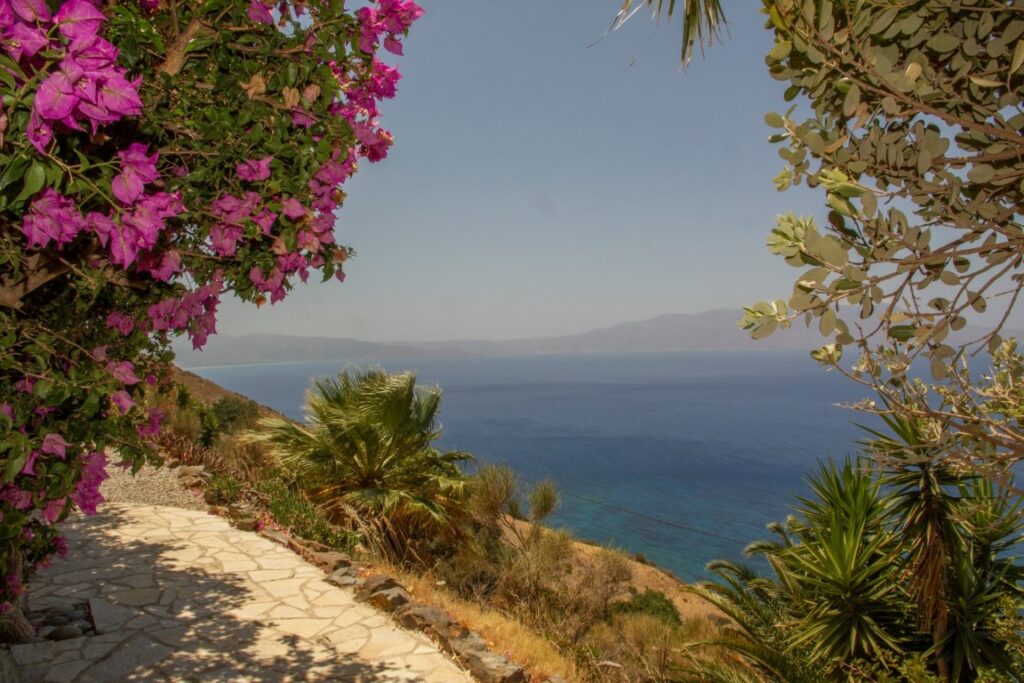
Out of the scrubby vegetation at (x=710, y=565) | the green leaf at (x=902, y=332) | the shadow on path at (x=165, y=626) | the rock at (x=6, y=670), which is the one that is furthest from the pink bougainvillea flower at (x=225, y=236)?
the shadow on path at (x=165, y=626)

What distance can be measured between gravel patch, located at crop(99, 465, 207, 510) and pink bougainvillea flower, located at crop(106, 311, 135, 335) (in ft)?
21.6

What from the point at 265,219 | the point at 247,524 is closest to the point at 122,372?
the point at 265,219

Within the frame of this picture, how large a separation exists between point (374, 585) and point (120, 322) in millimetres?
4195

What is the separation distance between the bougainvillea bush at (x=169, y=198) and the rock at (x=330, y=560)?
430cm

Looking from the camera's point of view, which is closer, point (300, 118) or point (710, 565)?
point (300, 118)

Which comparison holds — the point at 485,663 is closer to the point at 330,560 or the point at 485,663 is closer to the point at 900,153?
the point at 330,560

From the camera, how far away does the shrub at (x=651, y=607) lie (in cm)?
1505

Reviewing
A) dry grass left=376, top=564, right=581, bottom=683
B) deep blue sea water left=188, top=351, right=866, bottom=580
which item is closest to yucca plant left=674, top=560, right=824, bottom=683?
dry grass left=376, top=564, right=581, bottom=683

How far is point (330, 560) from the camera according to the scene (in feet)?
20.5

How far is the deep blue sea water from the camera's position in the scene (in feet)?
127

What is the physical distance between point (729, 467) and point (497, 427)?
3548cm

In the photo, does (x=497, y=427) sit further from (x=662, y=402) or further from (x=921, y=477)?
(x=921, y=477)

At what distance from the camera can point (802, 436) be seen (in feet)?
254

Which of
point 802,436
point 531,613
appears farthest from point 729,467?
point 531,613
